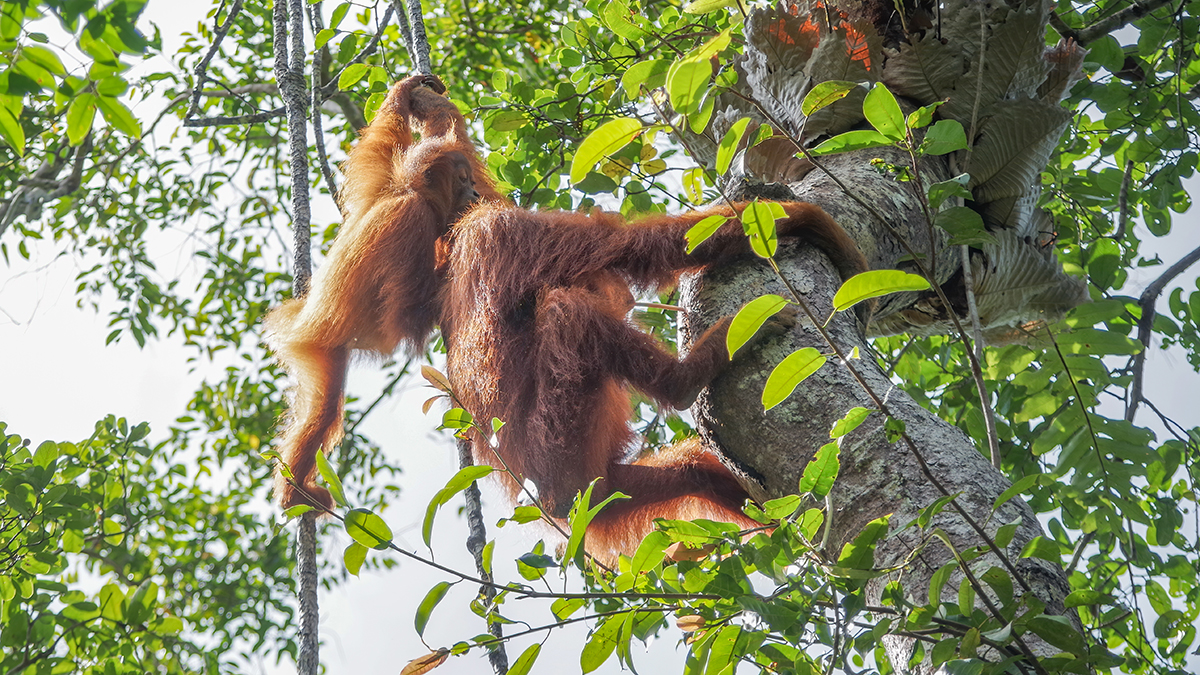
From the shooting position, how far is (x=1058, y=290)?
2469mm

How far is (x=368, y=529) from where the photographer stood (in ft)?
4.37

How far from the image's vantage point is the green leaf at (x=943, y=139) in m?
1.47

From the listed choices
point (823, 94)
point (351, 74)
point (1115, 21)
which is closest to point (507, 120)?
point (351, 74)

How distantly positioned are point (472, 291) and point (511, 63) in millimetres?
3113

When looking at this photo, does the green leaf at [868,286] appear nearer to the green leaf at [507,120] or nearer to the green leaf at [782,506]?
the green leaf at [782,506]

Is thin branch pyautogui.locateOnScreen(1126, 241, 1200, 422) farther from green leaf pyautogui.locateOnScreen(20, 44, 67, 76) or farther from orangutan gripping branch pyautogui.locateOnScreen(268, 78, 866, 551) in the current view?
green leaf pyautogui.locateOnScreen(20, 44, 67, 76)

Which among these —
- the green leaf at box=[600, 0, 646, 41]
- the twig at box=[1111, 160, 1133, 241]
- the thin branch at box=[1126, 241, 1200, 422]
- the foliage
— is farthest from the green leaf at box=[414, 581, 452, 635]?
the twig at box=[1111, 160, 1133, 241]

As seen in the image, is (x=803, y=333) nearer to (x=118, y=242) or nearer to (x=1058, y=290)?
(x=1058, y=290)

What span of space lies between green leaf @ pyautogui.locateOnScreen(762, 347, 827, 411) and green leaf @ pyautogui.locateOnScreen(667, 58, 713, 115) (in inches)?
14.3

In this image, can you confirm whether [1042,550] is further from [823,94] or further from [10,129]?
[10,129]

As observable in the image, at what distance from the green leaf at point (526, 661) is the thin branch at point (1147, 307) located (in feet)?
6.16

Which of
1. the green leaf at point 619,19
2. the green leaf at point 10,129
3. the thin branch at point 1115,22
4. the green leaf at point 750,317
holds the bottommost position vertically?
the green leaf at point 750,317

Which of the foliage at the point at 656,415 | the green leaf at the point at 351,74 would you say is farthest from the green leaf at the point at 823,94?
the green leaf at the point at 351,74

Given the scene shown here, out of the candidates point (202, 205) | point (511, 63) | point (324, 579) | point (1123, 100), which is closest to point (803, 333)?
point (1123, 100)
